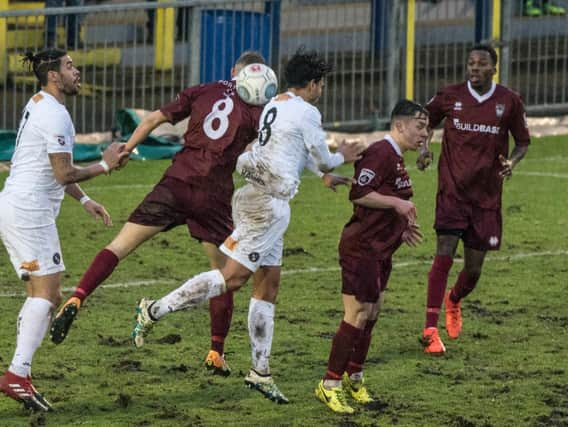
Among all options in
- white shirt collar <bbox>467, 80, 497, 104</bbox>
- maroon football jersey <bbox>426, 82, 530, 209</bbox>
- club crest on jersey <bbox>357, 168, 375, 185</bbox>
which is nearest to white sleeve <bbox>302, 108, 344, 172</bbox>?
club crest on jersey <bbox>357, 168, 375, 185</bbox>

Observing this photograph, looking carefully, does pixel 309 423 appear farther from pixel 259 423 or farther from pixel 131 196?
pixel 131 196

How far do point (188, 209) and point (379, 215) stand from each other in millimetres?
1482

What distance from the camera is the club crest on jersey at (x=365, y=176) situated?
9.93 meters

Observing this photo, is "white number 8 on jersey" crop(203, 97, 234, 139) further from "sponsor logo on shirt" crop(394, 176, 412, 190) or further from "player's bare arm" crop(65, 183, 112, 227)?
"sponsor logo on shirt" crop(394, 176, 412, 190)

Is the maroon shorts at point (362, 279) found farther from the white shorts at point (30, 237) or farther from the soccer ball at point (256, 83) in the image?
the white shorts at point (30, 237)

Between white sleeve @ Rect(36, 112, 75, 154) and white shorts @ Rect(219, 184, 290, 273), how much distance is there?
116 cm

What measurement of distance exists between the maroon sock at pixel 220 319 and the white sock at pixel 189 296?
885 mm

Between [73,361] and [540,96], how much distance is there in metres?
13.3

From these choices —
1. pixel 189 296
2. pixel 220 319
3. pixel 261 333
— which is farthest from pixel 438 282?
pixel 189 296

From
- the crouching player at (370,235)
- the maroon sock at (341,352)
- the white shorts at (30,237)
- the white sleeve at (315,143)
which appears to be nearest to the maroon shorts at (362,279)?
the crouching player at (370,235)

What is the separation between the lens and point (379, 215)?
399 inches

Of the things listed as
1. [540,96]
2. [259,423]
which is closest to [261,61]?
[259,423]

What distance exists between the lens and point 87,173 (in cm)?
1002

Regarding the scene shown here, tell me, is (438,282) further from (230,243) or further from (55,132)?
(55,132)
